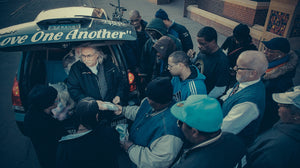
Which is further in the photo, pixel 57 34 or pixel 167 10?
pixel 167 10

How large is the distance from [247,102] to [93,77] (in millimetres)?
2219

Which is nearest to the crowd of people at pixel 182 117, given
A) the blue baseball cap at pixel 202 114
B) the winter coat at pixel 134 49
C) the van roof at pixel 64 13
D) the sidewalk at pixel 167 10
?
the blue baseball cap at pixel 202 114

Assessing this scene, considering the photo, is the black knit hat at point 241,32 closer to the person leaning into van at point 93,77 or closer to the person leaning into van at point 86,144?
the person leaning into van at point 93,77

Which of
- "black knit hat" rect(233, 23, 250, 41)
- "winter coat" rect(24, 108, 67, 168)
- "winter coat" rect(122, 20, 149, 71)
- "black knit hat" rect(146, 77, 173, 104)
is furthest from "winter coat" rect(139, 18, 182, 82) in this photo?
"winter coat" rect(24, 108, 67, 168)

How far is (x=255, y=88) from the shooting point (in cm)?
233

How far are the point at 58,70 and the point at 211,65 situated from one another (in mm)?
2737

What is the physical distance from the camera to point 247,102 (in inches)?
86.4

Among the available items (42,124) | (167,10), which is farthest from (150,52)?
(167,10)

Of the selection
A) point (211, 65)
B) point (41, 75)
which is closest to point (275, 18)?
point (211, 65)

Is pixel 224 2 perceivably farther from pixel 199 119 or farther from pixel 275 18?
pixel 199 119

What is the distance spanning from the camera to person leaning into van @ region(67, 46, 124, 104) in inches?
119

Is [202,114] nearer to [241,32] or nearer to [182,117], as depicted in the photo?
[182,117]

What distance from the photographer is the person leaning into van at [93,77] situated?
9.91 feet

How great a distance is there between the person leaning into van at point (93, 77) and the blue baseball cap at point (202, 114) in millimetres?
1747
